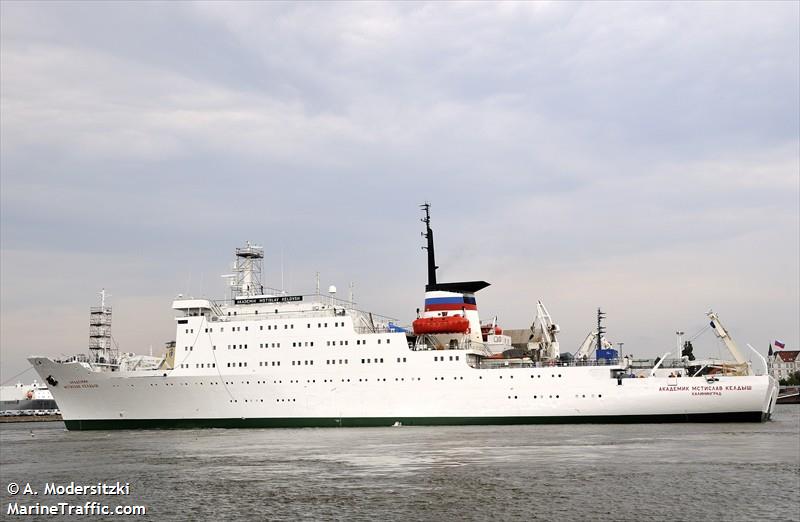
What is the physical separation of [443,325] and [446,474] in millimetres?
17512

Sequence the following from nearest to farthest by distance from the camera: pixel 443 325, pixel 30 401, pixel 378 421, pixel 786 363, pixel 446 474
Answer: pixel 446 474 < pixel 378 421 < pixel 443 325 < pixel 30 401 < pixel 786 363

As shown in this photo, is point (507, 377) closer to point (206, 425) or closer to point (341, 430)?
point (341, 430)

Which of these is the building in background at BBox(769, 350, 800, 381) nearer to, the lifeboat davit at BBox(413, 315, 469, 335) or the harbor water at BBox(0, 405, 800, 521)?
the harbor water at BBox(0, 405, 800, 521)

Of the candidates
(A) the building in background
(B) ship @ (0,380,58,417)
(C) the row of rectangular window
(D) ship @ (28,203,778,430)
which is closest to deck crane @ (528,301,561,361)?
(D) ship @ (28,203,778,430)

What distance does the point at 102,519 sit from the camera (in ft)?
50.8

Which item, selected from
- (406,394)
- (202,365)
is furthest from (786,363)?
(202,365)

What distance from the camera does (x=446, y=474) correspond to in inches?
763

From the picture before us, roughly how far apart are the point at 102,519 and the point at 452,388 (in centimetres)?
2095

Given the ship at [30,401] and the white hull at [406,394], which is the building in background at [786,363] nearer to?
the white hull at [406,394]

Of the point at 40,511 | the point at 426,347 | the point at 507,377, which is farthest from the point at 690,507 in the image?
the point at 426,347

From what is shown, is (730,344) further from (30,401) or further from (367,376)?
(30,401)

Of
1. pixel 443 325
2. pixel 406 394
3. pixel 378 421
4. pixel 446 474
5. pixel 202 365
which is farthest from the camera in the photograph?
pixel 202 365

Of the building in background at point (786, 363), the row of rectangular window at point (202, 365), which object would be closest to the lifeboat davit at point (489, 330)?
the row of rectangular window at point (202, 365)

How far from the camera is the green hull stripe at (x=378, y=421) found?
33.5m
